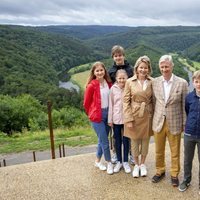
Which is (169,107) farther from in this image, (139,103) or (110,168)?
(110,168)

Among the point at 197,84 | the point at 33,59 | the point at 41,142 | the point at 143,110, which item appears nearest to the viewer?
the point at 197,84

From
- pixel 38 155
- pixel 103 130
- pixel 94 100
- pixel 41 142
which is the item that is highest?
pixel 94 100

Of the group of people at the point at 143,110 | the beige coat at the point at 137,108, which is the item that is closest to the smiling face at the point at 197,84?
the group of people at the point at 143,110

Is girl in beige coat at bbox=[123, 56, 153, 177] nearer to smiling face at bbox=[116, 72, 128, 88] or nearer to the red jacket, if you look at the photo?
smiling face at bbox=[116, 72, 128, 88]

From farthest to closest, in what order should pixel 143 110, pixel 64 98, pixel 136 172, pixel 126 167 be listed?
pixel 64 98
pixel 126 167
pixel 136 172
pixel 143 110

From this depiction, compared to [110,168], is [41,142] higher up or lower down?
lower down

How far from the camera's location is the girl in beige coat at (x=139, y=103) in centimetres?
402

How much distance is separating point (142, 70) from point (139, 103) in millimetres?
436

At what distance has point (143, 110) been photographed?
13.4ft

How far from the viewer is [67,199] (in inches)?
156

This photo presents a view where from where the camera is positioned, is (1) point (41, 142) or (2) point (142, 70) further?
(1) point (41, 142)

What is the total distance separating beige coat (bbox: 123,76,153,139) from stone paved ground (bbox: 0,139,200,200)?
0.68 m

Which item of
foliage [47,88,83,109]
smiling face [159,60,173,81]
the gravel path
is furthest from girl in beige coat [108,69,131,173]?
foliage [47,88,83,109]

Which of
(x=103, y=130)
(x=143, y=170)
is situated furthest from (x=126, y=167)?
(x=103, y=130)
